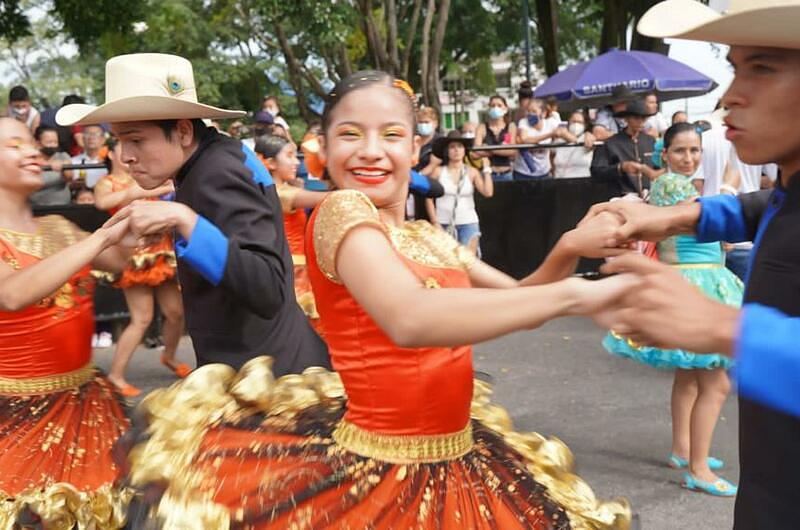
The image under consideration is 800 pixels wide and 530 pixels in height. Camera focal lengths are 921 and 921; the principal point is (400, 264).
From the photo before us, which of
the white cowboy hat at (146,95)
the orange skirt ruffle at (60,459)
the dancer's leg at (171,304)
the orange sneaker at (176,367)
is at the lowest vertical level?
the orange sneaker at (176,367)

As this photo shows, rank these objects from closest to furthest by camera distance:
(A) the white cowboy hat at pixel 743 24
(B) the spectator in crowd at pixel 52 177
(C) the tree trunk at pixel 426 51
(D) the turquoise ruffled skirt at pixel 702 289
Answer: (A) the white cowboy hat at pixel 743 24 < (D) the turquoise ruffled skirt at pixel 702 289 < (B) the spectator in crowd at pixel 52 177 < (C) the tree trunk at pixel 426 51

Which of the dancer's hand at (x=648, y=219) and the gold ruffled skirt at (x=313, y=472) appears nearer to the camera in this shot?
the gold ruffled skirt at (x=313, y=472)

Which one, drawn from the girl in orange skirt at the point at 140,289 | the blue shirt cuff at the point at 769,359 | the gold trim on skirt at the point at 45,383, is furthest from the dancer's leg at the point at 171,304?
the blue shirt cuff at the point at 769,359

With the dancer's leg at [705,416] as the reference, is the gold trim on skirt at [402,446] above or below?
above

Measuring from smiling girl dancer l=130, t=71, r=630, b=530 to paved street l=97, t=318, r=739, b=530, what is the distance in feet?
8.04

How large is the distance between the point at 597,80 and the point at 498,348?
16.5ft

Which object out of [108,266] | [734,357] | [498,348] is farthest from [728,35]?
[498,348]

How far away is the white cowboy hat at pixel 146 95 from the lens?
306 centimetres

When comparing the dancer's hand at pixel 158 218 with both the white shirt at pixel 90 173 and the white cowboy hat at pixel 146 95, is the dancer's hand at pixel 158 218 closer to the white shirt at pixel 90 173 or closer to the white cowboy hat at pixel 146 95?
the white cowboy hat at pixel 146 95

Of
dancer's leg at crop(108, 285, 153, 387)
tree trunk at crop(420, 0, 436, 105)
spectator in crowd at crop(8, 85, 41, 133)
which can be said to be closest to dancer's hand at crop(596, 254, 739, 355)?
dancer's leg at crop(108, 285, 153, 387)

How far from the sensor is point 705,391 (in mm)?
4797

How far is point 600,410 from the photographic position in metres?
6.18

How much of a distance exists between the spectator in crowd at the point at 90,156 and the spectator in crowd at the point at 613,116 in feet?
17.2

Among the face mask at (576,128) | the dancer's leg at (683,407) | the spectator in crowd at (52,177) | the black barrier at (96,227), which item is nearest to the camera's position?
the dancer's leg at (683,407)
